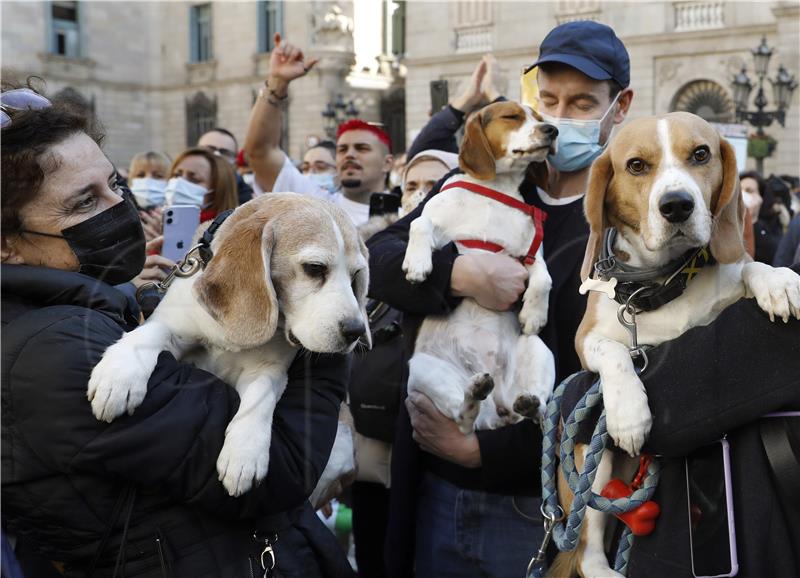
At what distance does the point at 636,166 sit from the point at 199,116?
124 ft

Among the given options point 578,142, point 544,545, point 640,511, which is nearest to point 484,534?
point 544,545

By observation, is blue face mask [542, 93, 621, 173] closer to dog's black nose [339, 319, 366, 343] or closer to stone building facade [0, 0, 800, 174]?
dog's black nose [339, 319, 366, 343]

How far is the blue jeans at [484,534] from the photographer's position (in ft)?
10.5

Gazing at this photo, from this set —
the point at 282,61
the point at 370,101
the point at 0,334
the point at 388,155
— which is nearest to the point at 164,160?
the point at 388,155

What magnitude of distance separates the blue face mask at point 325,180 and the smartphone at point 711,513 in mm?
6288

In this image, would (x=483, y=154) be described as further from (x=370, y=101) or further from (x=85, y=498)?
(x=370, y=101)

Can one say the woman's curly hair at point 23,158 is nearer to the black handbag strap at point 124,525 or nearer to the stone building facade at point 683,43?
the black handbag strap at point 124,525

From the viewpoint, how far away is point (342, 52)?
108 feet

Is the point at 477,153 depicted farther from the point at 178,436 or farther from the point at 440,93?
the point at 440,93

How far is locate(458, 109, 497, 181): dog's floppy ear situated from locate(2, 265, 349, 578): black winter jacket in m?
1.89

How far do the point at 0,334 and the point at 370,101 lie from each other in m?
31.9

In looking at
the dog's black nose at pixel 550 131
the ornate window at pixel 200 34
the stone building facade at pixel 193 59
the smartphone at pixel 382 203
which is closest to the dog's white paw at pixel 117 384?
the dog's black nose at pixel 550 131

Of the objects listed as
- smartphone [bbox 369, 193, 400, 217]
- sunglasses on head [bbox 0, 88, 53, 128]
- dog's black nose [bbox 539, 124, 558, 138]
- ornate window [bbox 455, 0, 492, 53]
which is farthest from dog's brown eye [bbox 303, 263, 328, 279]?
ornate window [bbox 455, 0, 492, 53]

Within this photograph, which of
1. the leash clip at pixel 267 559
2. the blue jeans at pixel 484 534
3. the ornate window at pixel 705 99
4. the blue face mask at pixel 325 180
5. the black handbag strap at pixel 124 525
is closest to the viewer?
the black handbag strap at pixel 124 525
